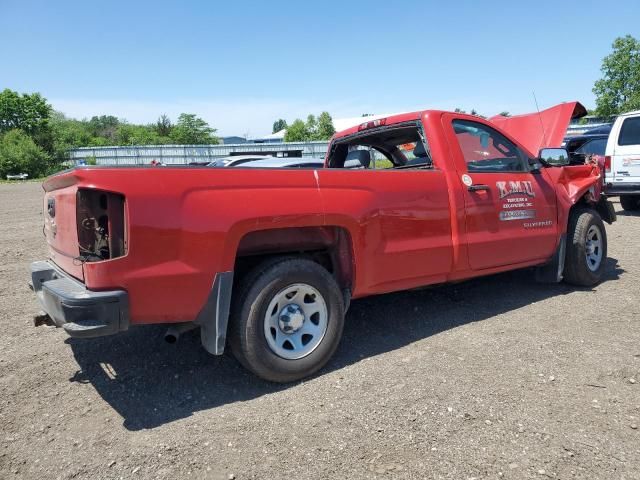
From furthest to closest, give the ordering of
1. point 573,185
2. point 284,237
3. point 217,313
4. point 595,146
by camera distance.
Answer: point 595,146
point 573,185
point 284,237
point 217,313

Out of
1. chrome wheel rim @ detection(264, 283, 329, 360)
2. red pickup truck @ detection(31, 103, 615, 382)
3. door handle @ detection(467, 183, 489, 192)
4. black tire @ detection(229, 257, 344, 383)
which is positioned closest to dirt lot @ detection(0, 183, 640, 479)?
black tire @ detection(229, 257, 344, 383)

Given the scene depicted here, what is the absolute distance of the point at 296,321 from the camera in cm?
322

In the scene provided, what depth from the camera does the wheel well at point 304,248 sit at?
3.12 metres

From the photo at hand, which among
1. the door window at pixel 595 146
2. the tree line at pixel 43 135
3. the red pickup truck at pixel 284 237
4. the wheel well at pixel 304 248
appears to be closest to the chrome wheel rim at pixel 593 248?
the red pickup truck at pixel 284 237

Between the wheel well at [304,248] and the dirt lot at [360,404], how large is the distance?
72 cm

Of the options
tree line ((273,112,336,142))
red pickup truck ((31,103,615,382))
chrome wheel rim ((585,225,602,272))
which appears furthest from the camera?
tree line ((273,112,336,142))

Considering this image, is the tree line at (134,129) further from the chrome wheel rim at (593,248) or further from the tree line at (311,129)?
the chrome wheel rim at (593,248)

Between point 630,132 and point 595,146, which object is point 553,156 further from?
point 595,146

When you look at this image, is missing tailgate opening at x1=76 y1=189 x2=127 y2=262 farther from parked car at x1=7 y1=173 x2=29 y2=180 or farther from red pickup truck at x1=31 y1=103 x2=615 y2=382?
parked car at x1=7 y1=173 x2=29 y2=180

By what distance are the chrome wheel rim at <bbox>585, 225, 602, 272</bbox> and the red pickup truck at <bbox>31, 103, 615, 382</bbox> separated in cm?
72

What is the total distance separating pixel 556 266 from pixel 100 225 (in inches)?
178

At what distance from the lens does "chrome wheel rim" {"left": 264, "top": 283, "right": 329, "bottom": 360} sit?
3129 mm

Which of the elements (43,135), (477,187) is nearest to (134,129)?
(43,135)

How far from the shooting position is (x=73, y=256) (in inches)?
112
